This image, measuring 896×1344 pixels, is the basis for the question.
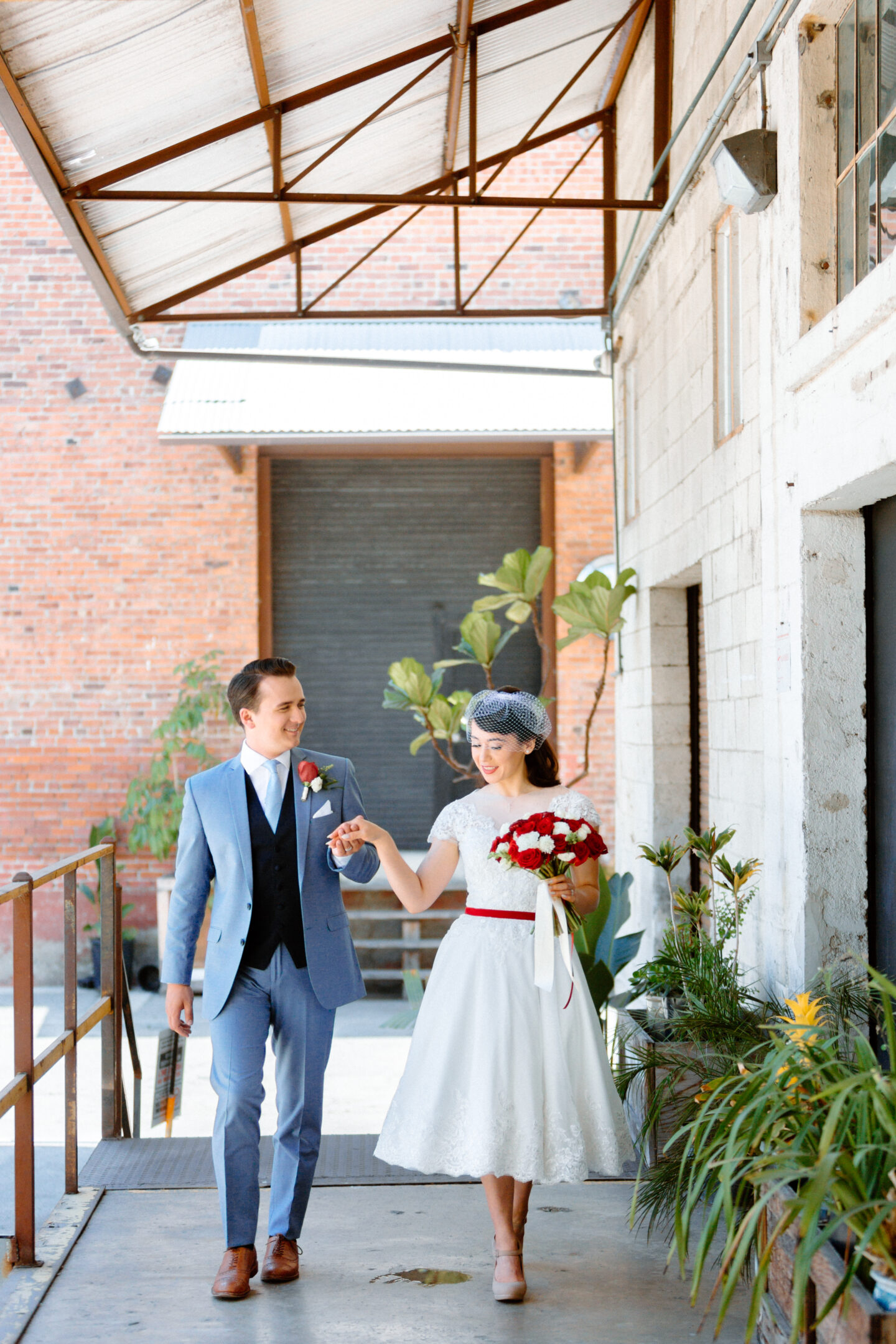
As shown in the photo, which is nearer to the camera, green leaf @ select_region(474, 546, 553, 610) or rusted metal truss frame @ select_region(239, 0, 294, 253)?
rusted metal truss frame @ select_region(239, 0, 294, 253)

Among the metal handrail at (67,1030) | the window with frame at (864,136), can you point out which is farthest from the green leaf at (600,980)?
the window with frame at (864,136)

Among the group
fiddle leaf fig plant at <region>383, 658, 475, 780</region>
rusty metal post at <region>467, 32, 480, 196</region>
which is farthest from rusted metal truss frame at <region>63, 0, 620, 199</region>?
fiddle leaf fig plant at <region>383, 658, 475, 780</region>

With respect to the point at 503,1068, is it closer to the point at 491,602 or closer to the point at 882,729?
the point at 882,729

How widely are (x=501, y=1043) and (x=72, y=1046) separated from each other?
4.97ft

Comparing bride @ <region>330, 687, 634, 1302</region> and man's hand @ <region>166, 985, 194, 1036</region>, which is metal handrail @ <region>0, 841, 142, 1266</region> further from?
bride @ <region>330, 687, 634, 1302</region>

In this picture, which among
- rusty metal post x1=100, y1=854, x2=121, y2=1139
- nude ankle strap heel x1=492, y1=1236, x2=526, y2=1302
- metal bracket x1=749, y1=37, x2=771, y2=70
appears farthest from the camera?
rusty metal post x1=100, y1=854, x2=121, y2=1139

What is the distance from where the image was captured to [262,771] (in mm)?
3449

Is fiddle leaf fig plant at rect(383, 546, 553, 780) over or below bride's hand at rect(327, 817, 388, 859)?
over

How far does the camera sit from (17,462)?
10.1 meters

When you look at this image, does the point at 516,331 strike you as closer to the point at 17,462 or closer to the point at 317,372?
the point at 317,372

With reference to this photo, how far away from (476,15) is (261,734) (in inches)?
161

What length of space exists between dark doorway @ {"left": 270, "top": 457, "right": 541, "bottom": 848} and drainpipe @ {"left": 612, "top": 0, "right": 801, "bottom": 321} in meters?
3.63

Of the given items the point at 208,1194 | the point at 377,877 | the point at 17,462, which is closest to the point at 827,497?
the point at 208,1194

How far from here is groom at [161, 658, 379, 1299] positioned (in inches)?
129
